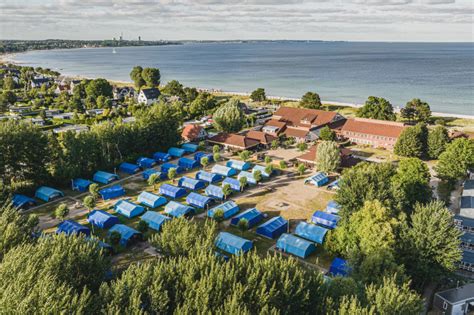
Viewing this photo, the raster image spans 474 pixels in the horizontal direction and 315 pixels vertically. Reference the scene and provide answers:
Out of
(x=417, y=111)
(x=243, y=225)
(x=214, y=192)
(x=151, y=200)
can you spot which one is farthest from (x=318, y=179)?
(x=417, y=111)

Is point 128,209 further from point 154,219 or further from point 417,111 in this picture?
point 417,111

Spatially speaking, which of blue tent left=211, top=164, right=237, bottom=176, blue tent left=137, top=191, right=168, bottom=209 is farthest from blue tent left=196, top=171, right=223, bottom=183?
blue tent left=137, top=191, right=168, bottom=209

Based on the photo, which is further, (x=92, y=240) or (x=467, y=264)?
(x=467, y=264)

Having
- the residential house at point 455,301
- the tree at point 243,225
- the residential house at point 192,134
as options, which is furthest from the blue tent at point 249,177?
the residential house at point 455,301

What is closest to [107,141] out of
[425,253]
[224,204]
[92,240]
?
[224,204]

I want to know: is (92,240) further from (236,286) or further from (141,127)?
(141,127)
